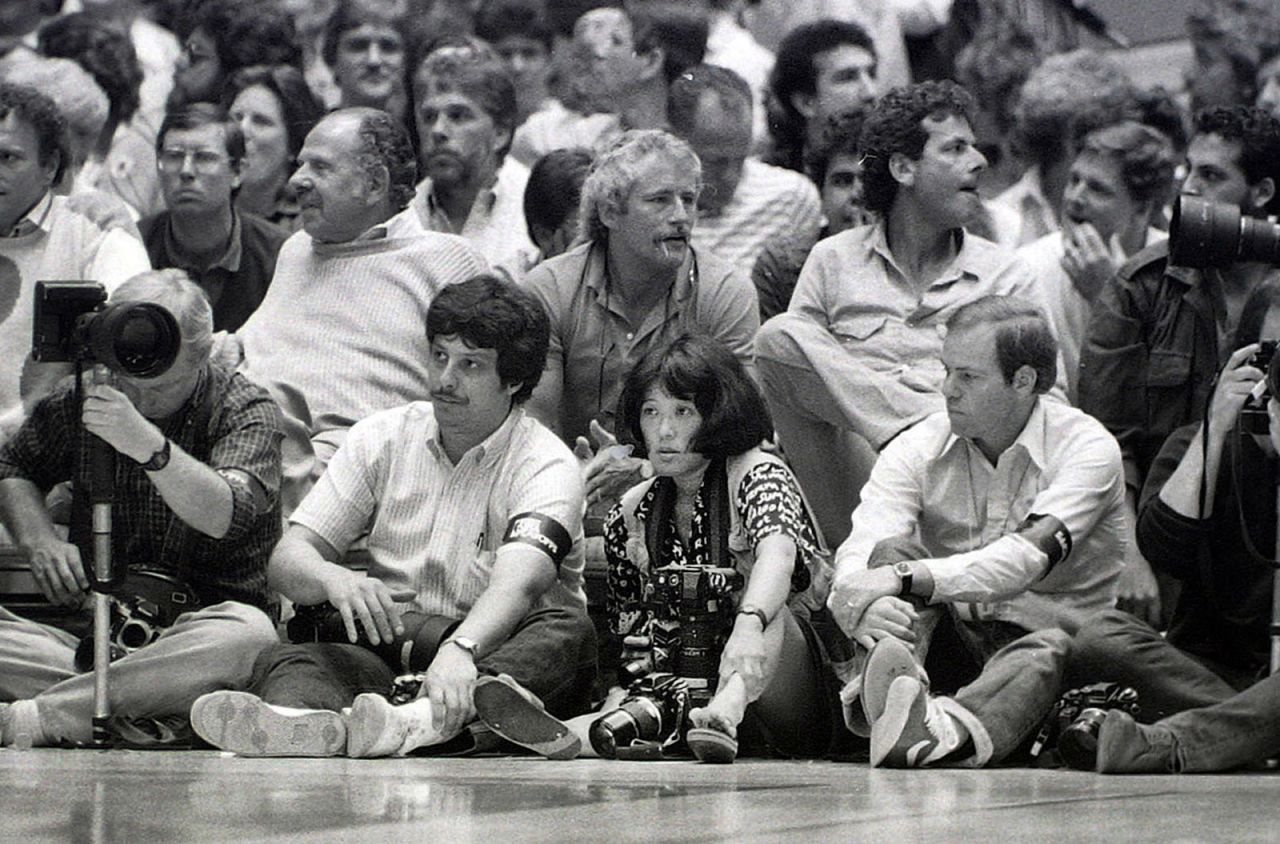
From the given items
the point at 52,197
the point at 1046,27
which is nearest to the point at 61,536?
the point at 52,197

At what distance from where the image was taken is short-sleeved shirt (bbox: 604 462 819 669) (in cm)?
379

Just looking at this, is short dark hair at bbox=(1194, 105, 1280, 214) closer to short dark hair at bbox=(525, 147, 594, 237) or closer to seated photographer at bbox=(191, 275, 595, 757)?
short dark hair at bbox=(525, 147, 594, 237)

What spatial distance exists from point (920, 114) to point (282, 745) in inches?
74.6

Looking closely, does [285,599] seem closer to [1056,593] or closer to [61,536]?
[61,536]

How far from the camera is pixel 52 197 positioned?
15.6 feet

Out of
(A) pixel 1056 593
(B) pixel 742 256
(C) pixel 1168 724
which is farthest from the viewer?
(B) pixel 742 256

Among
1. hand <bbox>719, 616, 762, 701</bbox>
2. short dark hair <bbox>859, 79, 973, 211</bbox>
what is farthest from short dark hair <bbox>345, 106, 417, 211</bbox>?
hand <bbox>719, 616, 762, 701</bbox>

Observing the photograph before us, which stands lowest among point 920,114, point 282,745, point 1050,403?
point 282,745

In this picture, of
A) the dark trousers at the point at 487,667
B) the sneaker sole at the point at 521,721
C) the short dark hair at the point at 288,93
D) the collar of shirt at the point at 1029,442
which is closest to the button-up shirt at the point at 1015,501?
the collar of shirt at the point at 1029,442

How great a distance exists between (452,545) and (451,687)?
441 millimetres

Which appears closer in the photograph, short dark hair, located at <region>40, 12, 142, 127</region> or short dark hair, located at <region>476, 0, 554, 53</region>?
short dark hair, located at <region>40, 12, 142, 127</region>

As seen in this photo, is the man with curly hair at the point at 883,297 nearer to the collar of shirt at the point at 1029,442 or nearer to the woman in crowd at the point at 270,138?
the collar of shirt at the point at 1029,442

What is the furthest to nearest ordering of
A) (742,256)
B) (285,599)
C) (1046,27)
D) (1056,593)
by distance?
1. (1046,27)
2. (742,256)
3. (285,599)
4. (1056,593)

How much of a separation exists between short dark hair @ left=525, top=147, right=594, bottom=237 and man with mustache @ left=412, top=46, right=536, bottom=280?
8.2 inches
